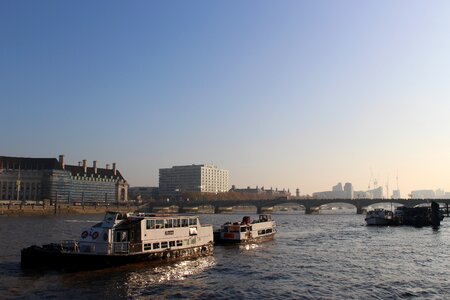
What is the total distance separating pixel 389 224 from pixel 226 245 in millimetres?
84995

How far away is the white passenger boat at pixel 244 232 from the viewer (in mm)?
83812

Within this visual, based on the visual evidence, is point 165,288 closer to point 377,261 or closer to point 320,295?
point 320,295

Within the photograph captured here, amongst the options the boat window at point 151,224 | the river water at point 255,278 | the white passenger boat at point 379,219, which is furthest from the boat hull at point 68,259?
the white passenger boat at point 379,219

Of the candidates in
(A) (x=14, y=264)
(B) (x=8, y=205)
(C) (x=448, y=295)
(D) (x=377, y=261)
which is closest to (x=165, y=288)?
(A) (x=14, y=264)

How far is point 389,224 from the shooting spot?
149m

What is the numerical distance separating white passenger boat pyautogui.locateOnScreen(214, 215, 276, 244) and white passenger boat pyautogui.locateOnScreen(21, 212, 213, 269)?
19.4 meters

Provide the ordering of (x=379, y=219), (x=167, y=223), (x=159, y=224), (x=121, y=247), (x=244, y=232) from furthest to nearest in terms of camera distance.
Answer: (x=379, y=219)
(x=244, y=232)
(x=167, y=223)
(x=159, y=224)
(x=121, y=247)

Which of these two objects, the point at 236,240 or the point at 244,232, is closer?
the point at 236,240

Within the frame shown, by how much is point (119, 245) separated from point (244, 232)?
35352 millimetres

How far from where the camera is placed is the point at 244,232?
85.3 metres

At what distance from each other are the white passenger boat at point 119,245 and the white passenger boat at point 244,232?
1942 centimetres

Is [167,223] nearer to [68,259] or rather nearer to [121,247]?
[121,247]

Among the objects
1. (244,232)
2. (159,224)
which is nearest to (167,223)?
(159,224)

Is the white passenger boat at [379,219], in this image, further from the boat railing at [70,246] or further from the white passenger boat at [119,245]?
the boat railing at [70,246]
